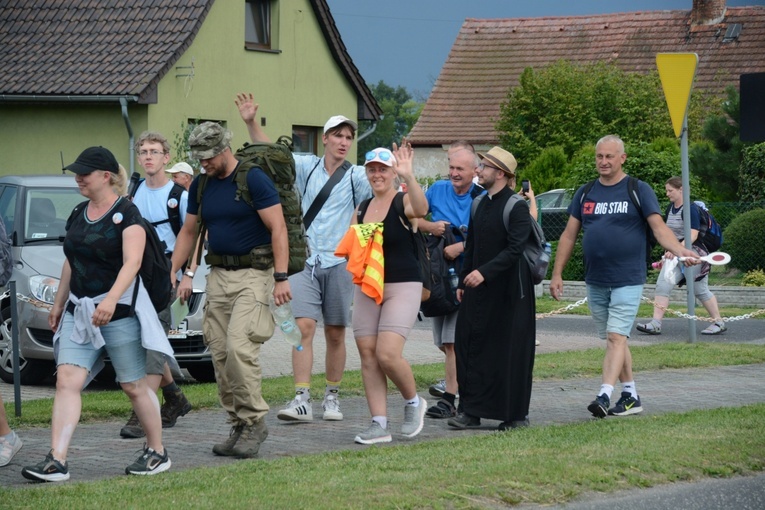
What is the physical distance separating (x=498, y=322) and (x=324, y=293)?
1.29m

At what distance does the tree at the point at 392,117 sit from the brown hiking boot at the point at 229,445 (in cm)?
7490

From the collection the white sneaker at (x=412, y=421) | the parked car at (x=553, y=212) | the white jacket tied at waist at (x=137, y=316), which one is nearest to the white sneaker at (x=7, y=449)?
the white jacket tied at waist at (x=137, y=316)

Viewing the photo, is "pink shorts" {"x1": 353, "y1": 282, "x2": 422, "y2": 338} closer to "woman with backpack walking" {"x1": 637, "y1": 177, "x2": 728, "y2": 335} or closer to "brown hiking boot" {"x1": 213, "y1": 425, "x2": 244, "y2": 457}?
"brown hiking boot" {"x1": 213, "y1": 425, "x2": 244, "y2": 457}

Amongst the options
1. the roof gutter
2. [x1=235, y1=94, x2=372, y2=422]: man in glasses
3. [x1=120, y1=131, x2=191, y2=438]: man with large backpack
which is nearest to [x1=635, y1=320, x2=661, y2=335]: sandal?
[x1=235, y1=94, x2=372, y2=422]: man in glasses

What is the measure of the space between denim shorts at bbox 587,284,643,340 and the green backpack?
2416mm

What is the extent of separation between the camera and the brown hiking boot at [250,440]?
311 inches

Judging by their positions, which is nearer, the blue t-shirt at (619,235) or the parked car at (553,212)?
the blue t-shirt at (619,235)

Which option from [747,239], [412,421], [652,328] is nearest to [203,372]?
[412,421]

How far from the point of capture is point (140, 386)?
7.31m

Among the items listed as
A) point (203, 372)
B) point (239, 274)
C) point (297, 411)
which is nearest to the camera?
point (239, 274)

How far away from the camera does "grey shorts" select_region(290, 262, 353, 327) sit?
373 inches

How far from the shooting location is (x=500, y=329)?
9.06m

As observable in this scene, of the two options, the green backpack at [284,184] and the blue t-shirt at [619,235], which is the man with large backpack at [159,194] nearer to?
the green backpack at [284,184]

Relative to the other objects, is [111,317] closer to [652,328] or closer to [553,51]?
[652,328]
